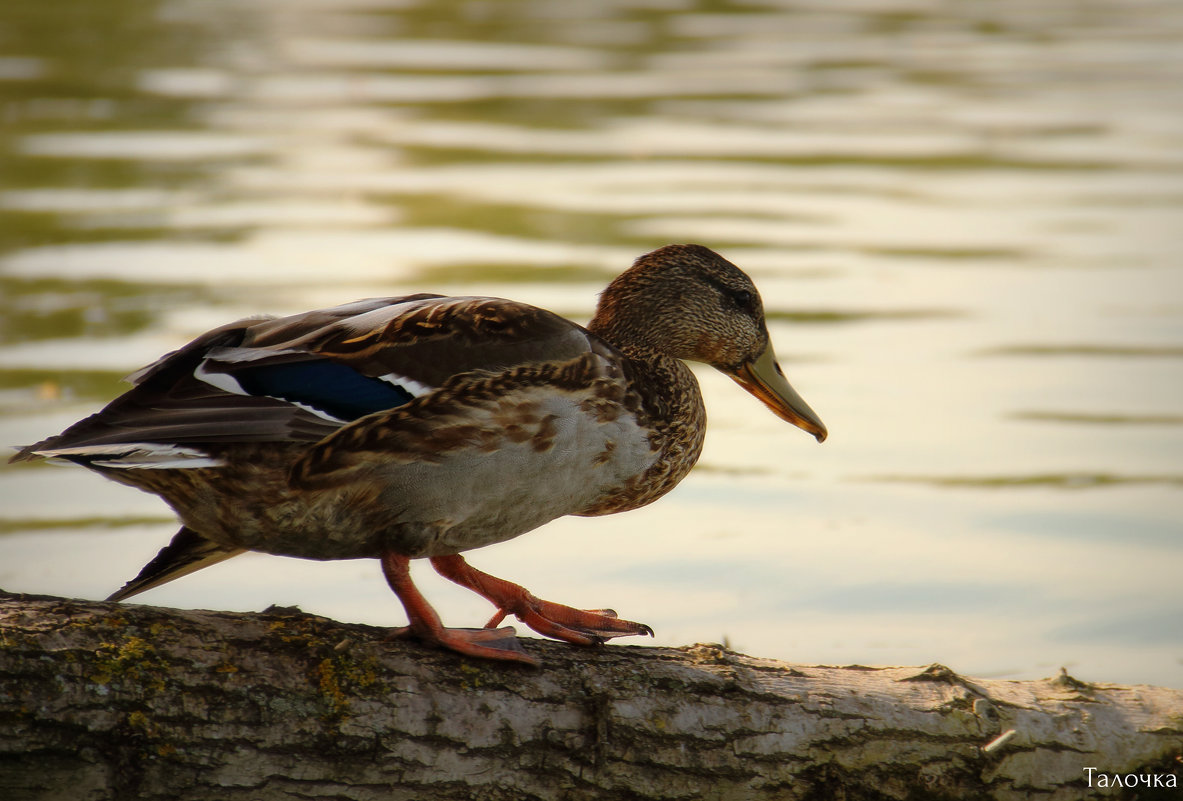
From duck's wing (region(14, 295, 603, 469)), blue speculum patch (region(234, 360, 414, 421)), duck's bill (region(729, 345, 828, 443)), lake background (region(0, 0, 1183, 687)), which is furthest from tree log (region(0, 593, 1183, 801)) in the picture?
lake background (region(0, 0, 1183, 687))

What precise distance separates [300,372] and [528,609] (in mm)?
868

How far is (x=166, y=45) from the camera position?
1686 centimetres

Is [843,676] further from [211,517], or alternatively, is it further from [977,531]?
[977,531]

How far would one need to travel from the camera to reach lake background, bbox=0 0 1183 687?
209 inches

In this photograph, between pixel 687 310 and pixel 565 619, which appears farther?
pixel 687 310

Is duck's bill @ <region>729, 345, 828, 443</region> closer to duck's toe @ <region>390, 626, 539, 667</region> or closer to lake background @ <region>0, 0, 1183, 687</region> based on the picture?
lake background @ <region>0, 0, 1183, 687</region>

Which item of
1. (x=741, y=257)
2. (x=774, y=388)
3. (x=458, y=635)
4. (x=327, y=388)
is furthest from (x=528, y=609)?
(x=741, y=257)

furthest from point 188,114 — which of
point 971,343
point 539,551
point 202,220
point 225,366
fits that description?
point 225,366

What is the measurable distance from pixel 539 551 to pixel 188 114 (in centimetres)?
901

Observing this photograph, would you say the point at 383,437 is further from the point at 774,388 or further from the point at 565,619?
the point at 774,388

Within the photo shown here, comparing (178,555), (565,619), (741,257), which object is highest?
(741,257)

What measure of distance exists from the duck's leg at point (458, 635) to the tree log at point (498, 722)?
0.03 m

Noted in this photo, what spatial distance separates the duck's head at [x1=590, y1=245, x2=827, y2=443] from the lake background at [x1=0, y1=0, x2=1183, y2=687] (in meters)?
1.08

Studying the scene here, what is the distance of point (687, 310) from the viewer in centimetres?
418
